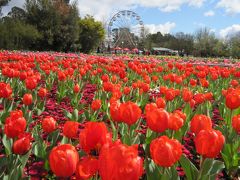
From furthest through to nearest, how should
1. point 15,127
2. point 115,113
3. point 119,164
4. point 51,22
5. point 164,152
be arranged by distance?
point 51,22 → point 115,113 → point 15,127 → point 164,152 → point 119,164

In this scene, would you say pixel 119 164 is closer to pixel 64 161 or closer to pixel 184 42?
pixel 64 161

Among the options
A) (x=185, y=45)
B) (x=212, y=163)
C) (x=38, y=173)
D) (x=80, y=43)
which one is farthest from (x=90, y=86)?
(x=185, y=45)

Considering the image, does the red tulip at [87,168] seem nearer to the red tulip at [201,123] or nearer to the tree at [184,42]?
the red tulip at [201,123]

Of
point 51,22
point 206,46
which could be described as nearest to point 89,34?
point 51,22

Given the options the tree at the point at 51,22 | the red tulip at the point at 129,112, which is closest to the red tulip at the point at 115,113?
the red tulip at the point at 129,112

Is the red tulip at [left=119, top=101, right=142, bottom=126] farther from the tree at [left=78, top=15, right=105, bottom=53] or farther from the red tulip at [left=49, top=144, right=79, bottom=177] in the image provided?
the tree at [left=78, top=15, right=105, bottom=53]

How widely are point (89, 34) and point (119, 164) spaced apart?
39.0 metres

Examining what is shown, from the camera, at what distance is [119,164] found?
111 cm

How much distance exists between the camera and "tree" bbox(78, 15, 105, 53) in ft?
128

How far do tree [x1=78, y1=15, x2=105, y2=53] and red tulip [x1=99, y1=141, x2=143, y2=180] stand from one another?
37.9 m

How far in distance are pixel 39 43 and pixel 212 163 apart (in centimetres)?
3291

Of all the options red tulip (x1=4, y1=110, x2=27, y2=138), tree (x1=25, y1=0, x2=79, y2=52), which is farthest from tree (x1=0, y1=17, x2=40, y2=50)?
red tulip (x1=4, y1=110, x2=27, y2=138)

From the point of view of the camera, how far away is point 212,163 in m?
2.22

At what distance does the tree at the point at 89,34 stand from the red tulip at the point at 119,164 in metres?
37.9
